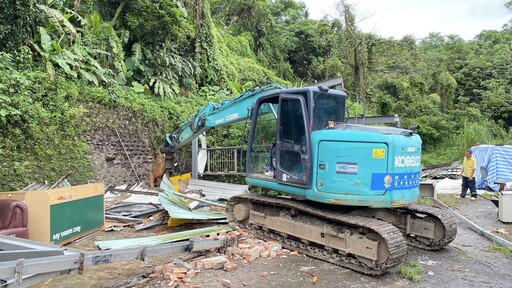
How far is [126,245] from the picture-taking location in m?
5.43

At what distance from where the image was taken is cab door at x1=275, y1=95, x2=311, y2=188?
18.0 ft

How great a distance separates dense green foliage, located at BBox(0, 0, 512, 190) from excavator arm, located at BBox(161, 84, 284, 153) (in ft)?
11.1

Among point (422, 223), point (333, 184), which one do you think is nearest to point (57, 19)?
point (333, 184)

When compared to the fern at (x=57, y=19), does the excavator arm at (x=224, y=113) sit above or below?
below

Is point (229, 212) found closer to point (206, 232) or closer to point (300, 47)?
point (206, 232)

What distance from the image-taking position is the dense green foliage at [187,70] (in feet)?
30.9

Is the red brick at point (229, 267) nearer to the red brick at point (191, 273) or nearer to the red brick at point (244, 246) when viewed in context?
the red brick at point (191, 273)

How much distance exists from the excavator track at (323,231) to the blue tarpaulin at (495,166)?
32.4 feet

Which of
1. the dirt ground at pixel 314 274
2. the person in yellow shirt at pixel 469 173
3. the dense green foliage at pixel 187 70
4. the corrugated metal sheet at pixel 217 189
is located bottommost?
the dirt ground at pixel 314 274

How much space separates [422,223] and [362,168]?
175cm

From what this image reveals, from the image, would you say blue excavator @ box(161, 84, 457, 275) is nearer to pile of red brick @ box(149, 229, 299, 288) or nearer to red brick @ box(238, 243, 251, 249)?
pile of red brick @ box(149, 229, 299, 288)

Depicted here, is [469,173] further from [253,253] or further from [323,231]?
[253,253]

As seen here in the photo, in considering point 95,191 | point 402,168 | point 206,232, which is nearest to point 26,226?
point 95,191

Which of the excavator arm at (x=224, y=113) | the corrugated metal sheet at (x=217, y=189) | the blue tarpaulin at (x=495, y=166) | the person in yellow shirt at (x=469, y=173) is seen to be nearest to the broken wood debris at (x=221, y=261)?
the excavator arm at (x=224, y=113)
